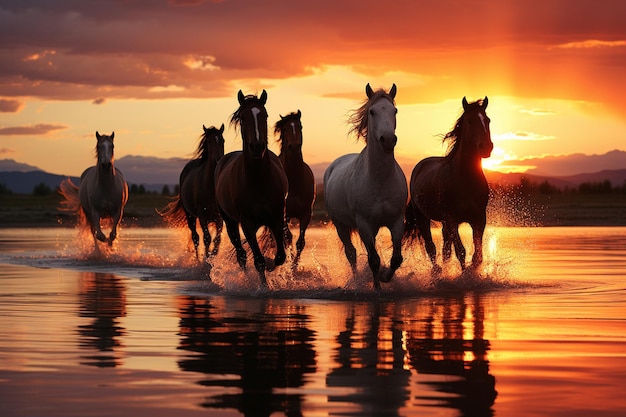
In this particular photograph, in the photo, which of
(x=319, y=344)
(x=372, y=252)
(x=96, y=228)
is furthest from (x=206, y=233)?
(x=319, y=344)

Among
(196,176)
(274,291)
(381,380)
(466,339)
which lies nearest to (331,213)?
(274,291)

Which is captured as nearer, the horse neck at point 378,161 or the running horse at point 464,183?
the horse neck at point 378,161

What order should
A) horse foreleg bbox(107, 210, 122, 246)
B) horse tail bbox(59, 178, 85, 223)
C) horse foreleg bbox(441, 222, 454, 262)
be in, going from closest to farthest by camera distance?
horse foreleg bbox(441, 222, 454, 262) → horse foreleg bbox(107, 210, 122, 246) → horse tail bbox(59, 178, 85, 223)

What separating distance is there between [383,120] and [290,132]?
4.96 m

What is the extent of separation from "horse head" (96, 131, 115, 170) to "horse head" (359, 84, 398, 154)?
11.4 metres

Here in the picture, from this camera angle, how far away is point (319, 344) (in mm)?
9555

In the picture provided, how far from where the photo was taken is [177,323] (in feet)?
37.3

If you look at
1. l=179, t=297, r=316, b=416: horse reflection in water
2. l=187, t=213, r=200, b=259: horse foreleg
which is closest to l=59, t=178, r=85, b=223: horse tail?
l=187, t=213, r=200, b=259: horse foreleg

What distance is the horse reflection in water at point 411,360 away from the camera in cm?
691

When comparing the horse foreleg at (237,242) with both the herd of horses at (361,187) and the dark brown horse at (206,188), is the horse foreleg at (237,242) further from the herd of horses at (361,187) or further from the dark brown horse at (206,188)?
the dark brown horse at (206,188)

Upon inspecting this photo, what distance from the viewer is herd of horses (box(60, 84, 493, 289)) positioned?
14.1 m

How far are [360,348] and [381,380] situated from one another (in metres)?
1.64

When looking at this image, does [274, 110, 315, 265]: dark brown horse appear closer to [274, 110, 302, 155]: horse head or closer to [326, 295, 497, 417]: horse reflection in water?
[274, 110, 302, 155]: horse head

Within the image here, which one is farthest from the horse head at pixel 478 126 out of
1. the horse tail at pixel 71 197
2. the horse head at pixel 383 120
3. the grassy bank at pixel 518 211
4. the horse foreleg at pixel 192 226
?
the grassy bank at pixel 518 211
